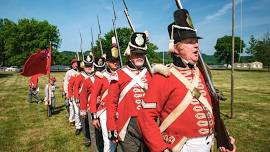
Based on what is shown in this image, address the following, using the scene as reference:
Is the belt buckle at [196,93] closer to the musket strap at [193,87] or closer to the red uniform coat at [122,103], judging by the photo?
the musket strap at [193,87]

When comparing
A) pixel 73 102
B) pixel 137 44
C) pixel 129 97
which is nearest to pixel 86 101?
pixel 73 102

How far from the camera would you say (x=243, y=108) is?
59.5 feet

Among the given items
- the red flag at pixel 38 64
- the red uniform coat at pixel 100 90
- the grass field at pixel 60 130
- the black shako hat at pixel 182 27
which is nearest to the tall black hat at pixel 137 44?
the black shako hat at pixel 182 27

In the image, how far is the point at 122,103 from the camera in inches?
246

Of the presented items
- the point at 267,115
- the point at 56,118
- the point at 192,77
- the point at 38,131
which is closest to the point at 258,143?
the point at 267,115

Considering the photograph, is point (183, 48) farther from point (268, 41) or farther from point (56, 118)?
point (268, 41)

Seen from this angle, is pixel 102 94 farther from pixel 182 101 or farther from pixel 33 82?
pixel 33 82

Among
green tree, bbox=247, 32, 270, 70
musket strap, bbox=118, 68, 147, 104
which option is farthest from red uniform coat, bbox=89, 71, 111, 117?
green tree, bbox=247, 32, 270, 70

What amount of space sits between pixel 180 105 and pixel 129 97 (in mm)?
2248

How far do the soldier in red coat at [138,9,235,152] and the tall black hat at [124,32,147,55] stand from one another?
2073mm

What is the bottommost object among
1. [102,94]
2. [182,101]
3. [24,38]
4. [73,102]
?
[73,102]

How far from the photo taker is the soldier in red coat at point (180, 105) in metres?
4.01

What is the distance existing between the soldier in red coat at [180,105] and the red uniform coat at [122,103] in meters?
1.95

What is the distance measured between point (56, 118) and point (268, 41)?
77685 mm
